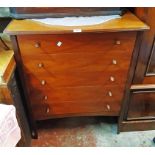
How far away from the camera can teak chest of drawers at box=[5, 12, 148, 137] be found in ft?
3.54

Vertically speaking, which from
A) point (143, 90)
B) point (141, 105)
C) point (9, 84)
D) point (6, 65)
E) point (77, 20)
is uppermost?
point (77, 20)

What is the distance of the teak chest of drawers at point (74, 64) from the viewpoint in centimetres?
108

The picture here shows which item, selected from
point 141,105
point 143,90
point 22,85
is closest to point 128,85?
point 143,90

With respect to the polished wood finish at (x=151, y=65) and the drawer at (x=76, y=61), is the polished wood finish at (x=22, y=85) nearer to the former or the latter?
the drawer at (x=76, y=61)

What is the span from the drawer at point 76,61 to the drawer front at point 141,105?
12.9 inches

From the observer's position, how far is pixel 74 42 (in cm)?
112

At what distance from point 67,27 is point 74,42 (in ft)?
0.35

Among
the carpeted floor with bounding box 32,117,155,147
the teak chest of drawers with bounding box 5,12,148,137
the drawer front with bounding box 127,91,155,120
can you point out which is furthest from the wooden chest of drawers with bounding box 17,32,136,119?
the carpeted floor with bounding box 32,117,155,147

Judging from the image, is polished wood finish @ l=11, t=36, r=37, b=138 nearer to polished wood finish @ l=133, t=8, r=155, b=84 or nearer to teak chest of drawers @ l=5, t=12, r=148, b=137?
teak chest of drawers @ l=5, t=12, r=148, b=137

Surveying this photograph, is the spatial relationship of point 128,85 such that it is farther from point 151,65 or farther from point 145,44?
point 145,44

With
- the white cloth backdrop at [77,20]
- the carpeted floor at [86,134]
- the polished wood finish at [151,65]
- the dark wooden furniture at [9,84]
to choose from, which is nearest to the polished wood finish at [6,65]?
the dark wooden furniture at [9,84]

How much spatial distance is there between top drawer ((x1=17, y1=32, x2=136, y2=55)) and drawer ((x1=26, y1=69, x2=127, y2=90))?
6.8 inches

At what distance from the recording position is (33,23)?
110cm
